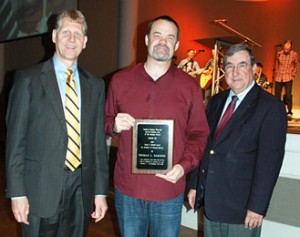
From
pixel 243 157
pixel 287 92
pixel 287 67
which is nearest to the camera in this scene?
pixel 243 157

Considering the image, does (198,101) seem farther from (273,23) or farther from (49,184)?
(273,23)

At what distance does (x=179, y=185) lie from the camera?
6.74 feet

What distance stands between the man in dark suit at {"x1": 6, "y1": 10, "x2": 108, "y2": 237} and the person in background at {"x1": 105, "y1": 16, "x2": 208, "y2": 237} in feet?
0.62

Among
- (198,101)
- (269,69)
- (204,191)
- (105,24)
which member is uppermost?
(105,24)

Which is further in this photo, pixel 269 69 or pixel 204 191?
pixel 269 69

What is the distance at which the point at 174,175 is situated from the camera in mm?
1897

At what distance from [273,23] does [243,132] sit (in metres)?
9.87

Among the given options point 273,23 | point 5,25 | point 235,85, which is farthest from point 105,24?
point 235,85

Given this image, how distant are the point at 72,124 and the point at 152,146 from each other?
1.51ft

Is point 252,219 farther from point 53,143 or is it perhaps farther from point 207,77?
point 207,77

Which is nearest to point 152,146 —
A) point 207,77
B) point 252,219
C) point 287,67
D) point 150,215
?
point 150,215

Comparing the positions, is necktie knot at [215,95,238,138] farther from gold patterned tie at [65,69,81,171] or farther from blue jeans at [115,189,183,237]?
gold patterned tie at [65,69,81,171]

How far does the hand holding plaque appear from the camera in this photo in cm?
192

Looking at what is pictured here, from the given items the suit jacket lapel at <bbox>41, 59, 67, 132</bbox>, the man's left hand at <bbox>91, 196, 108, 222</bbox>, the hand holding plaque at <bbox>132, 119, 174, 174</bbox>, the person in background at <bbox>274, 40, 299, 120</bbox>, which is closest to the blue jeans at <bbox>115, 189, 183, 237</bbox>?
the man's left hand at <bbox>91, 196, 108, 222</bbox>
